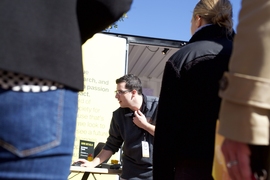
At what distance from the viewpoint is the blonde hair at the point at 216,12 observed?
86.6 inches

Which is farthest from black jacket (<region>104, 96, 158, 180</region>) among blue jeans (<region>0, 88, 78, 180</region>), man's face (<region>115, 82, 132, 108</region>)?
blue jeans (<region>0, 88, 78, 180</region>)

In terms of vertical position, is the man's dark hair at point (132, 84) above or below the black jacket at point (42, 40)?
above

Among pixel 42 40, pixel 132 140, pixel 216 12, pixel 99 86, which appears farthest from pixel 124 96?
pixel 42 40

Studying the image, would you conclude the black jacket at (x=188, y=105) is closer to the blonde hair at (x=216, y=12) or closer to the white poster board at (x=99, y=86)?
the blonde hair at (x=216, y=12)

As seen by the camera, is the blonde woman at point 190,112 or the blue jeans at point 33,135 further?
the blonde woman at point 190,112

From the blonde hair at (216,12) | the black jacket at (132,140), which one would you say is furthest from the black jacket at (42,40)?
the black jacket at (132,140)

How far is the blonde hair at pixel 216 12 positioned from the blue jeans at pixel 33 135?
1334 millimetres

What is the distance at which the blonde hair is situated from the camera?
2199 mm

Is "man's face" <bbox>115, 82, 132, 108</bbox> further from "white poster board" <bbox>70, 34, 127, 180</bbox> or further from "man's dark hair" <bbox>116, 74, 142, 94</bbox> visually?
"white poster board" <bbox>70, 34, 127, 180</bbox>

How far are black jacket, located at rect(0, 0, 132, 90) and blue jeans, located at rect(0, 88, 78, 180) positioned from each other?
0.06m

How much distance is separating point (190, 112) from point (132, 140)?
2318 mm

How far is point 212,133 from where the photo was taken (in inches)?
74.0

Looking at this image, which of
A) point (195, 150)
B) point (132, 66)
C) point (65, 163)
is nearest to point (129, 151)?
point (195, 150)

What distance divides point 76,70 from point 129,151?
3.15 meters
